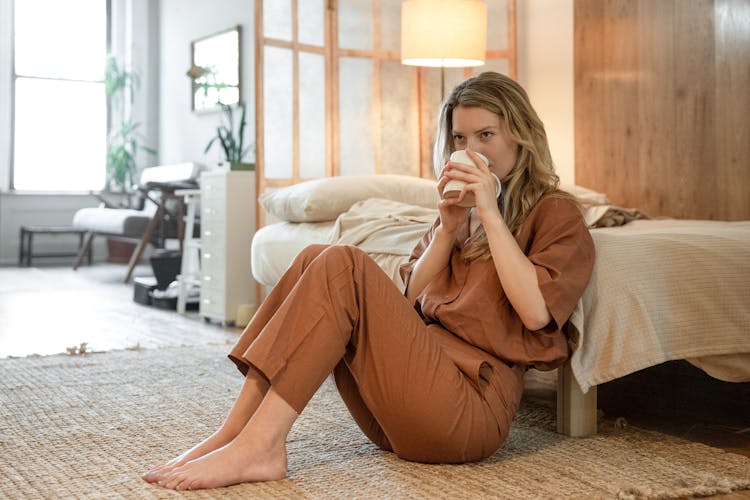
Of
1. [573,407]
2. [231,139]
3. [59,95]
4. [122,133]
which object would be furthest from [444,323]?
[59,95]

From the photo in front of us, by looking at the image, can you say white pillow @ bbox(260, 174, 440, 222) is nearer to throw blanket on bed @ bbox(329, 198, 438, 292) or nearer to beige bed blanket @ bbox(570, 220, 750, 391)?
throw blanket on bed @ bbox(329, 198, 438, 292)

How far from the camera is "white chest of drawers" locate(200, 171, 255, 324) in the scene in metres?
4.02

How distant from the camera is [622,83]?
370cm

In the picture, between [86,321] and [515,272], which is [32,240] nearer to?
[86,321]

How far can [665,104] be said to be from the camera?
3471mm

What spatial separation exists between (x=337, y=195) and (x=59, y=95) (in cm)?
604

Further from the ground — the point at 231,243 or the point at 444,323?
the point at 231,243

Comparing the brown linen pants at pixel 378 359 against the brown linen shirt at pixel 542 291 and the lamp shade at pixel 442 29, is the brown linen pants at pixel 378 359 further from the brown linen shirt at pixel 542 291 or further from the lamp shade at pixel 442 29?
the lamp shade at pixel 442 29

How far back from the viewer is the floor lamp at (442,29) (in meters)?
3.85

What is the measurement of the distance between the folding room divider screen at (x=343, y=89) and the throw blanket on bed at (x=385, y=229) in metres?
1.05

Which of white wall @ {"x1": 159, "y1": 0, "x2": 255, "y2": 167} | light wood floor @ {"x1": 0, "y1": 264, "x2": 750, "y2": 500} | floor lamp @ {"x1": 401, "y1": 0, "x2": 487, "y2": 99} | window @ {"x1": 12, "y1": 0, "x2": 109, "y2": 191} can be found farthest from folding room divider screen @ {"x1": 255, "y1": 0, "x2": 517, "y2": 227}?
window @ {"x1": 12, "y1": 0, "x2": 109, "y2": 191}

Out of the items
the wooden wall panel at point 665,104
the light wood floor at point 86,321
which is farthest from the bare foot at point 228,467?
the wooden wall panel at point 665,104

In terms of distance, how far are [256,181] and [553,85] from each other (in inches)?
55.9

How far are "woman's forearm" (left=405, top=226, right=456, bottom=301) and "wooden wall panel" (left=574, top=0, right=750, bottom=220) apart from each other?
1812mm
